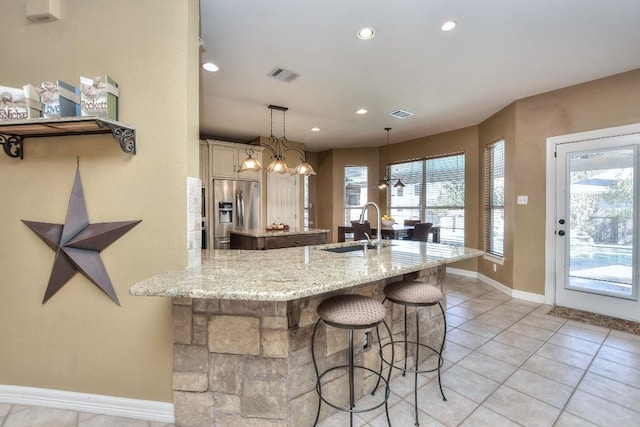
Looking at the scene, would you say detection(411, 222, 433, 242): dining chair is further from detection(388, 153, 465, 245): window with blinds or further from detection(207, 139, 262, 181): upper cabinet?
detection(207, 139, 262, 181): upper cabinet

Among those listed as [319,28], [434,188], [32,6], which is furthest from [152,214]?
[434,188]

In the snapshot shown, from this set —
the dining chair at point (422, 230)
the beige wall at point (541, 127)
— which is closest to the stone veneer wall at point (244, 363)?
the dining chair at point (422, 230)

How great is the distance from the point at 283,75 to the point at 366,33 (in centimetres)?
107

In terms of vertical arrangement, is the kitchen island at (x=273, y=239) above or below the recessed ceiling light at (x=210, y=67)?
below

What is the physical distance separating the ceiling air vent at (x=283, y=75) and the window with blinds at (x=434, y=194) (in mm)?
3594

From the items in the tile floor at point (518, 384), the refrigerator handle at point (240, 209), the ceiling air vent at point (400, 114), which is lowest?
the tile floor at point (518, 384)

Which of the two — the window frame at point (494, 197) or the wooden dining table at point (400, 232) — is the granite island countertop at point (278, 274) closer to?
the wooden dining table at point (400, 232)

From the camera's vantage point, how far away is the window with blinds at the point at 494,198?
14.3 feet

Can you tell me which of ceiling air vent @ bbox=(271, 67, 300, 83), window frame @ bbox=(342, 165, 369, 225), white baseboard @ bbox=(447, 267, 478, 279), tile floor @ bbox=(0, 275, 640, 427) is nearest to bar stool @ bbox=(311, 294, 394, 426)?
tile floor @ bbox=(0, 275, 640, 427)

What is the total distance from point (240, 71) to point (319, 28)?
42.9 inches

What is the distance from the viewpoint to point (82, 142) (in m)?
1.68

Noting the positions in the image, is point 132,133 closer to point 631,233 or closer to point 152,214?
point 152,214

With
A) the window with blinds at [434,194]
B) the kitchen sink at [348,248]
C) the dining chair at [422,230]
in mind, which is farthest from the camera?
the window with blinds at [434,194]

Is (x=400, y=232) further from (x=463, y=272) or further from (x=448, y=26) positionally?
(x=448, y=26)
